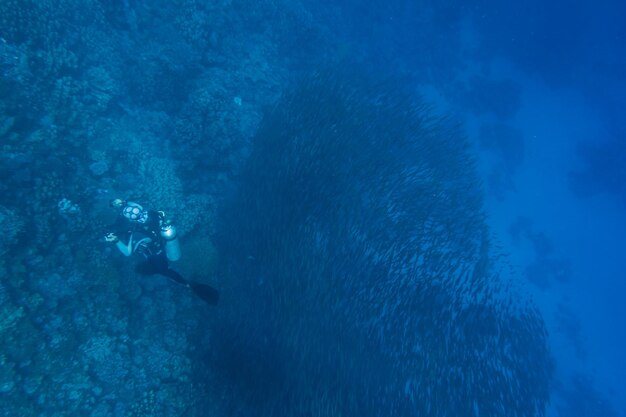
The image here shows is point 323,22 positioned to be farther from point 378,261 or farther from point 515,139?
point 515,139

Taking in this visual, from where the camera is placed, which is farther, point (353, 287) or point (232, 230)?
point (232, 230)

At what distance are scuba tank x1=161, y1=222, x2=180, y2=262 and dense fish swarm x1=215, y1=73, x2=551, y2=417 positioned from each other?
105 cm

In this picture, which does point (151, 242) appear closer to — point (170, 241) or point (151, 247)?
point (151, 247)

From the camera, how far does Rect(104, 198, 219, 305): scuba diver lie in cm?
582

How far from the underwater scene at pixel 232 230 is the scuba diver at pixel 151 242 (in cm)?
4

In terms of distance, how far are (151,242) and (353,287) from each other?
154 inches

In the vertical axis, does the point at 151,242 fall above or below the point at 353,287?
below

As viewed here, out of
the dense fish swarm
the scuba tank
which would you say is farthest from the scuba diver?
the dense fish swarm

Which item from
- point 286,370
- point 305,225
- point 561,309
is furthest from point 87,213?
point 561,309

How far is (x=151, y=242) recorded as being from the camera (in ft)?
19.6

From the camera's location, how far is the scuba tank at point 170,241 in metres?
6.04

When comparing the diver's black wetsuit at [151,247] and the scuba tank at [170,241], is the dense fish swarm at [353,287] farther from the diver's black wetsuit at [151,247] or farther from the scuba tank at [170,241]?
the diver's black wetsuit at [151,247]

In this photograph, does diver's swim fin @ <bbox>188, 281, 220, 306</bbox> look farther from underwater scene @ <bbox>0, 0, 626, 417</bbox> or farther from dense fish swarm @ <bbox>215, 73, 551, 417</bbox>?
dense fish swarm @ <bbox>215, 73, 551, 417</bbox>

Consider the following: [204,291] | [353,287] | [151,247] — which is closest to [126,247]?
[151,247]
